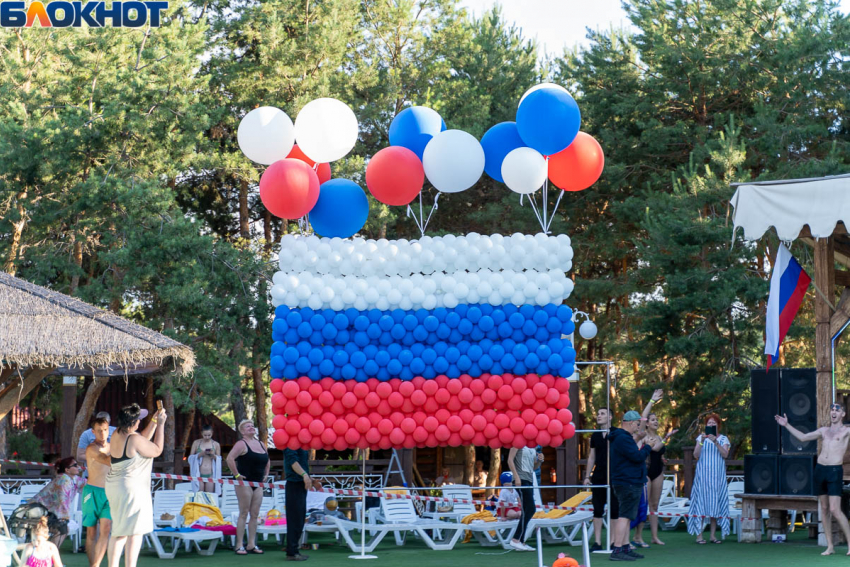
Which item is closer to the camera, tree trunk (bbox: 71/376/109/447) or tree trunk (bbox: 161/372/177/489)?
tree trunk (bbox: 161/372/177/489)

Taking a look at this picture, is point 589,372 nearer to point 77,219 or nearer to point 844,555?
point 77,219

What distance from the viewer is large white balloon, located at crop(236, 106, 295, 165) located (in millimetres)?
9859

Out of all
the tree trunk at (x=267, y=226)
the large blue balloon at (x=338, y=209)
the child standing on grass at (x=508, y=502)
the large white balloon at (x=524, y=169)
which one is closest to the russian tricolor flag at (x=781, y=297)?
the child standing on grass at (x=508, y=502)

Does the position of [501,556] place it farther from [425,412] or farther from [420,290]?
[420,290]

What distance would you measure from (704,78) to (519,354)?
12.8 metres

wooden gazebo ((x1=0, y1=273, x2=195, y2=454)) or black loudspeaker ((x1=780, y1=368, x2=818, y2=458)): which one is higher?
wooden gazebo ((x1=0, y1=273, x2=195, y2=454))

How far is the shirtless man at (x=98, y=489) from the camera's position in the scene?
26.7 ft

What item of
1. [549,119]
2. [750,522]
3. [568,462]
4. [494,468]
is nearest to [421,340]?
[549,119]

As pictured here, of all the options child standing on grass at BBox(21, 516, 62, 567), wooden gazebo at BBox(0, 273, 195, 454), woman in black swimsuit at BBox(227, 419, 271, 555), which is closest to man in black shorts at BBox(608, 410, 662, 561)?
woman in black swimsuit at BBox(227, 419, 271, 555)

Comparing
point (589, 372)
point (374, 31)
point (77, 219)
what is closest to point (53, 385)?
point (77, 219)

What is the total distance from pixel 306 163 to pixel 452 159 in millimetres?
1419

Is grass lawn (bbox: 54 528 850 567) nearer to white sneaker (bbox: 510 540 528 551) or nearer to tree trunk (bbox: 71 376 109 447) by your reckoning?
white sneaker (bbox: 510 540 528 551)

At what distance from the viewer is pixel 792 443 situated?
39.8 ft

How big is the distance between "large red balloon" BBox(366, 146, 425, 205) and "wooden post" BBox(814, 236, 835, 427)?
4.92 meters
